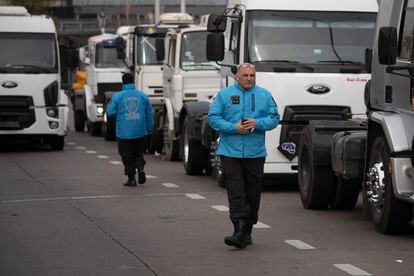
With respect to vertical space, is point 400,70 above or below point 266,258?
above

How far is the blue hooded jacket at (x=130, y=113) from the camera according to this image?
19.5 metres

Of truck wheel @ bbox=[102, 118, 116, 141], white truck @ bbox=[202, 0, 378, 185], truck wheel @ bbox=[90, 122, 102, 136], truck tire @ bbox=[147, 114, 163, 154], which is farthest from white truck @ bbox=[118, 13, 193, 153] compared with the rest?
white truck @ bbox=[202, 0, 378, 185]

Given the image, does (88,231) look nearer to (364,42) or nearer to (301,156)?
(301,156)

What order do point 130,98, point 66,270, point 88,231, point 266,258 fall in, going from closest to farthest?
point 66,270
point 266,258
point 88,231
point 130,98

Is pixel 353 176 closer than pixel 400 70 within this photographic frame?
No

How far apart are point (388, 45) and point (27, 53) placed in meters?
17.3

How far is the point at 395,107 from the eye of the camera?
12.9 metres

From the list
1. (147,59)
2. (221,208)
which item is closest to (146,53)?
(147,59)

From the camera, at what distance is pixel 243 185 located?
12156mm

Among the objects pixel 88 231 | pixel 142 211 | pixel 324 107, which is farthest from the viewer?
pixel 324 107

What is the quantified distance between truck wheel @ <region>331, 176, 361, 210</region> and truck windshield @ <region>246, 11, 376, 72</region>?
2836 millimetres

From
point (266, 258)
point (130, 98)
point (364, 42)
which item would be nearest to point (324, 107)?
point (364, 42)

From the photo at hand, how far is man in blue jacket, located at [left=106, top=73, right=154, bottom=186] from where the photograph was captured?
1948 cm

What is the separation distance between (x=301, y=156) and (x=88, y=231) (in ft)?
12.0
